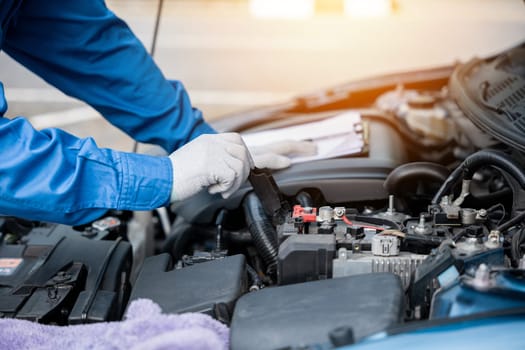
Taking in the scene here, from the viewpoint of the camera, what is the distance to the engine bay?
1111 millimetres

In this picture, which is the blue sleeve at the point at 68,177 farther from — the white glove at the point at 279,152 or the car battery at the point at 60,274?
the white glove at the point at 279,152

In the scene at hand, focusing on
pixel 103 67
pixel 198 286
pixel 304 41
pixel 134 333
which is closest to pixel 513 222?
pixel 198 286

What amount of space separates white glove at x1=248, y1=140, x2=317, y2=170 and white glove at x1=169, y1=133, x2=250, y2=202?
10.4 inches

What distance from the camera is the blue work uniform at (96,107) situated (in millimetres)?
1287

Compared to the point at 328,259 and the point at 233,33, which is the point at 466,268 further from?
the point at 233,33

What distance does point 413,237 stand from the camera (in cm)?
131

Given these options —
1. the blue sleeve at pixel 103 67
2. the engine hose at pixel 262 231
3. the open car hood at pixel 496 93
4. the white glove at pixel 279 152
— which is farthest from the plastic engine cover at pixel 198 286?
the open car hood at pixel 496 93

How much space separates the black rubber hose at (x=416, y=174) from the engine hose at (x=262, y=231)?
1.02ft

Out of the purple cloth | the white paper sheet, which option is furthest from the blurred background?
the purple cloth

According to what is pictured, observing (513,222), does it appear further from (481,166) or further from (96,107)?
(96,107)

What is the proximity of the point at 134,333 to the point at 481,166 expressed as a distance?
2.57 feet

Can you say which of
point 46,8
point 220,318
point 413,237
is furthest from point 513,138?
point 46,8

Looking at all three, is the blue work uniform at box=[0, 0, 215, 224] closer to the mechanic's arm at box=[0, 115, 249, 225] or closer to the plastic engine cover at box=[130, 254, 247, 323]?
the mechanic's arm at box=[0, 115, 249, 225]

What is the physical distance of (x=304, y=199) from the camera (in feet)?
5.34
